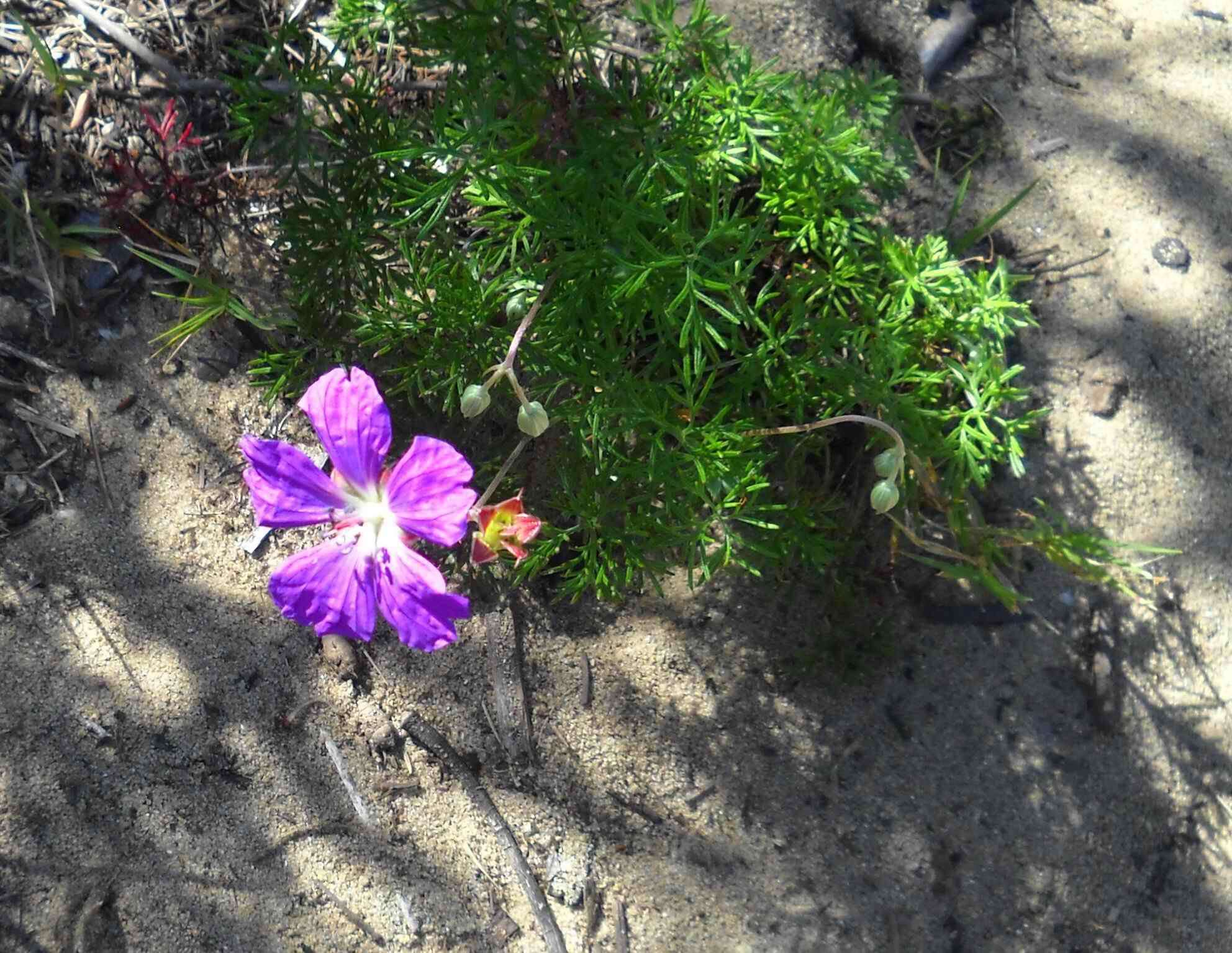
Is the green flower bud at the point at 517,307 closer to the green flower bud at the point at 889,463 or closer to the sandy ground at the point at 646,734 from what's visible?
the sandy ground at the point at 646,734

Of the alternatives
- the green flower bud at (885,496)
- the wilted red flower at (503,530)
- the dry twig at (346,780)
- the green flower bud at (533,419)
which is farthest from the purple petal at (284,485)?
the green flower bud at (885,496)

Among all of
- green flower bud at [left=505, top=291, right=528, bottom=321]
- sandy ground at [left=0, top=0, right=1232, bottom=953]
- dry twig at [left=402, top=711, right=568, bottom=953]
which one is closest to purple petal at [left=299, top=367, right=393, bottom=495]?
green flower bud at [left=505, top=291, right=528, bottom=321]

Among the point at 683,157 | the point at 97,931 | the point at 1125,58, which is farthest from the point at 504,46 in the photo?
the point at 97,931

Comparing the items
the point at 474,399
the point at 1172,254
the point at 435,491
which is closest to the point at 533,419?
the point at 474,399

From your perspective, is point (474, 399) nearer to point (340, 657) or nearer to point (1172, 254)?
point (340, 657)

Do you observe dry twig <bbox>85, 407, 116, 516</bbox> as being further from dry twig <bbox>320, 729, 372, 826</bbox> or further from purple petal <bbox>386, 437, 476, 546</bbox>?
purple petal <bbox>386, 437, 476, 546</bbox>

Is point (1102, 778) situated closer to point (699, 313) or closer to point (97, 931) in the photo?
point (699, 313)

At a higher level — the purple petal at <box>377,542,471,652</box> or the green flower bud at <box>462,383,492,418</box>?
the green flower bud at <box>462,383,492,418</box>
